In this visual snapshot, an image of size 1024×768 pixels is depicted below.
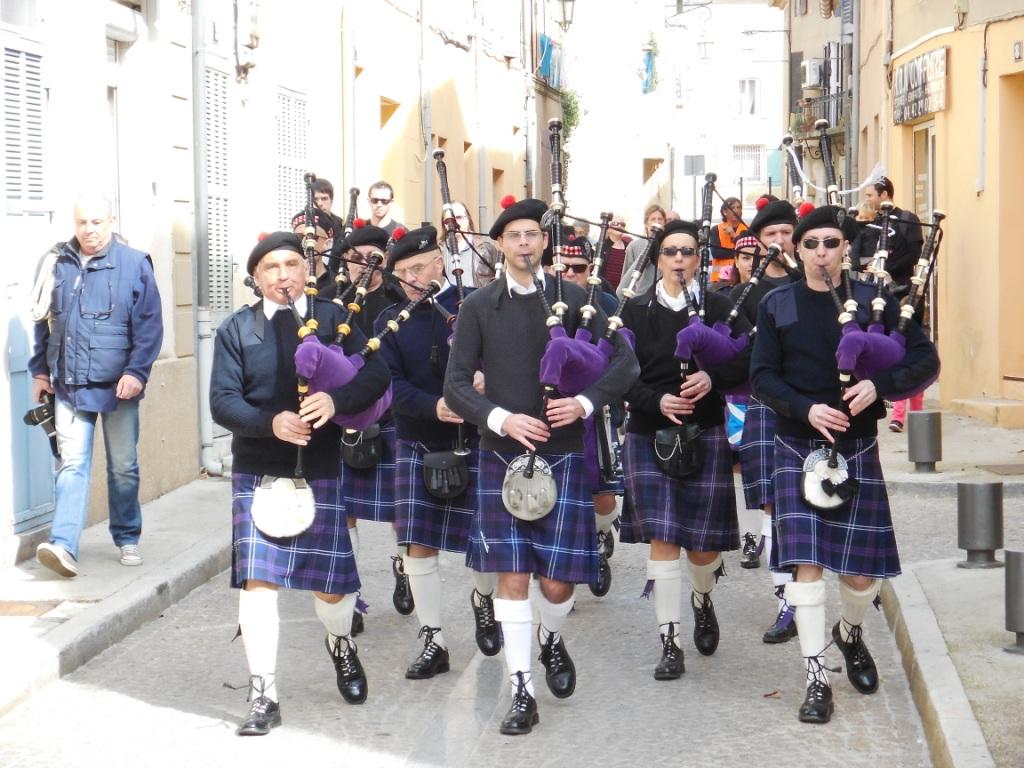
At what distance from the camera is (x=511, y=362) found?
615 centimetres

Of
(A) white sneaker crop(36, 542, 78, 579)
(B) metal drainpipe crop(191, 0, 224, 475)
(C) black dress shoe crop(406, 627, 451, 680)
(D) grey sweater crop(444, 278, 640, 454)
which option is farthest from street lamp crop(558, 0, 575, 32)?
(D) grey sweater crop(444, 278, 640, 454)

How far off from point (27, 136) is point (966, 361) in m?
9.41

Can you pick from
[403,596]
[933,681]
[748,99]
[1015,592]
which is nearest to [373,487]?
[403,596]

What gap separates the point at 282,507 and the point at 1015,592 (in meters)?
2.79

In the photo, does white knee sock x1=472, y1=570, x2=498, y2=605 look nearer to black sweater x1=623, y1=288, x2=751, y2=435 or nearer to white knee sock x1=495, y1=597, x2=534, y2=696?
black sweater x1=623, y1=288, x2=751, y2=435

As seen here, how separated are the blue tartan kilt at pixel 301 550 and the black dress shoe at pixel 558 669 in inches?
30.3

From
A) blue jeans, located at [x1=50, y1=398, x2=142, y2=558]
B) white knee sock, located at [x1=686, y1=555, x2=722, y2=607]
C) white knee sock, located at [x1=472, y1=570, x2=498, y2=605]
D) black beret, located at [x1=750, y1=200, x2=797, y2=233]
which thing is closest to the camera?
white knee sock, located at [x1=686, y1=555, x2=722, y2=607]

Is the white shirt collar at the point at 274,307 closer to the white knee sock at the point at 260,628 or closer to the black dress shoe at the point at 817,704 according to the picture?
the white knee sock at the point at 260,628

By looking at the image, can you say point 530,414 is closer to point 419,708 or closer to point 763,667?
point 419,708

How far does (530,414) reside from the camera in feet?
20.1

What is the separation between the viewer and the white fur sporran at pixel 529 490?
602cm

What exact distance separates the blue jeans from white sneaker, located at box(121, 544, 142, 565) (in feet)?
0.18

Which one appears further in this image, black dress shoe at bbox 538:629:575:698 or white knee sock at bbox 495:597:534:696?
black dress shoe at bbox 538:629:575:698

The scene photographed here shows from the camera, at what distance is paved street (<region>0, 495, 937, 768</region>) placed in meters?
5.74
